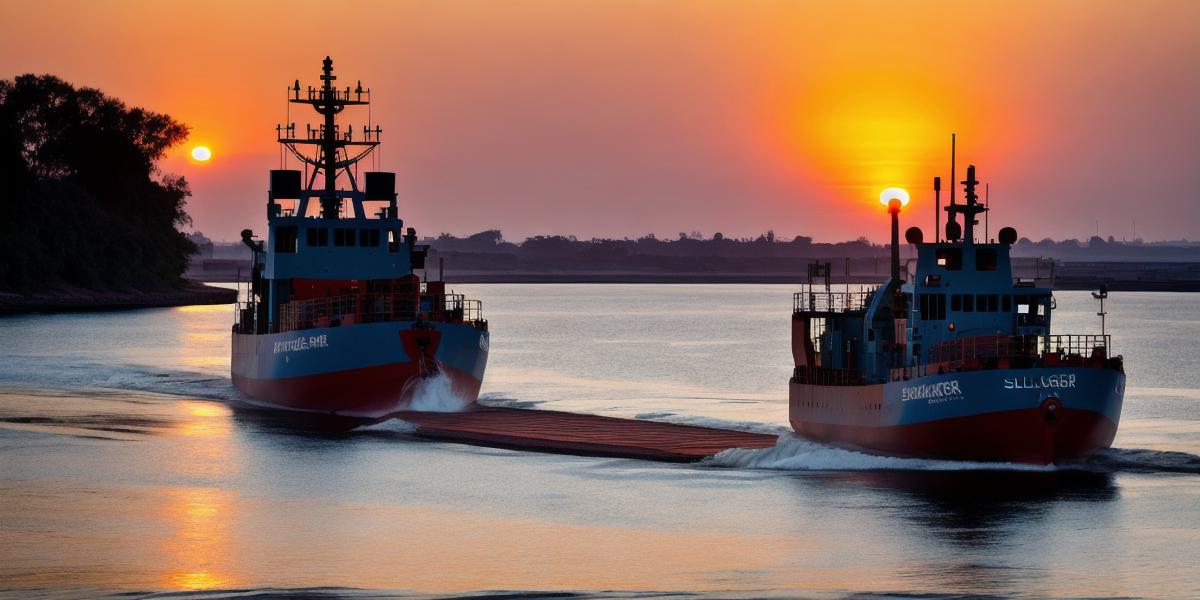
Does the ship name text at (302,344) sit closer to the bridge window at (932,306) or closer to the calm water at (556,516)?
the calm water at (556,516)

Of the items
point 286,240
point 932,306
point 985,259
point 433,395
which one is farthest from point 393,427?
point 985,259

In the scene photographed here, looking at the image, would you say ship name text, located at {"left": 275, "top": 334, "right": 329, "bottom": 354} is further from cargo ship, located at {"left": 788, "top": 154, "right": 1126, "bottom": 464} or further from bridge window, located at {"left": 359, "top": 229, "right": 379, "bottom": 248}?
cargo ship, located at {"left": 788, "top": 154, "right": 1126, "bottom": 464}

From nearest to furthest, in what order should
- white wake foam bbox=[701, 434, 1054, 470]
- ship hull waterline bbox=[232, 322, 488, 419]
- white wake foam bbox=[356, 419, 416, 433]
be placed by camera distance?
white wake foam bbox=[701, 434, 1054, 470], white wake foam bbox=[356, 419, 416, 433], ship hull waterline bbox=[232, 322, 488, 419]

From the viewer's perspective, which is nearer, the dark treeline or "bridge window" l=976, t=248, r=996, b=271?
"bridge window" l=976, t=248, r=996, b=271

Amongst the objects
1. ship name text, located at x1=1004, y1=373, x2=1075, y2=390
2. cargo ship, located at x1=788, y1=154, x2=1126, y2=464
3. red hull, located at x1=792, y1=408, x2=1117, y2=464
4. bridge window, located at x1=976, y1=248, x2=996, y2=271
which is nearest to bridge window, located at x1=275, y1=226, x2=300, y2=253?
cargo ship, located at x1=788, y1=154, x2=1126, y2=464

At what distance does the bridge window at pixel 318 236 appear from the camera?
66188 millimetres

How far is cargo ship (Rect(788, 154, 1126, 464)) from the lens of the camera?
42094mm

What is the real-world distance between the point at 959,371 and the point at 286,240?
108ft

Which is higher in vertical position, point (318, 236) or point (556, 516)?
point (318, 236)

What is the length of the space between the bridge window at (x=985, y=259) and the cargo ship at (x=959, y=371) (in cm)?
4

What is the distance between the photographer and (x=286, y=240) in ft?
218

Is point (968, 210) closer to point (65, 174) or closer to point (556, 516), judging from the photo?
point (556, 516)

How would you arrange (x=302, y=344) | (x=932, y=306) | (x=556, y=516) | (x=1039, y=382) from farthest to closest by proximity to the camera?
(x=302, y=344) < (x=932, y=306) < (x=1039, y=382) < (x=556, y=516)

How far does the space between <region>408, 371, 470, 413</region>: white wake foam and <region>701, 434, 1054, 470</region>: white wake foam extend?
47.9 ft
